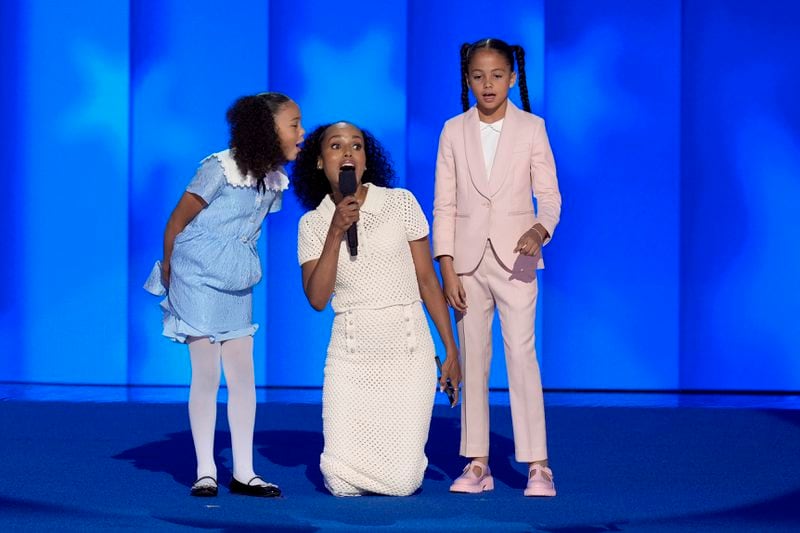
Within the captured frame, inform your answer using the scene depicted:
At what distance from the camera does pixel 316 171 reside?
374cm

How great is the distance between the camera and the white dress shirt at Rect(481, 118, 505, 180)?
3670 mm

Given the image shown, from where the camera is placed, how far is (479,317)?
11.9 feet

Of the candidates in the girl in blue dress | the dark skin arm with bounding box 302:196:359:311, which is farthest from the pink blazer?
the girl in blue dress

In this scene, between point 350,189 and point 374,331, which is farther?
point 374,331

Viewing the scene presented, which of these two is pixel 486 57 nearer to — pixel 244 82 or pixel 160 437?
pixel 160 437

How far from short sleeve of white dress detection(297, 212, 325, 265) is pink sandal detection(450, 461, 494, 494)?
2.37ft

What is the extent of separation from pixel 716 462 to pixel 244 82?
11.2 ft

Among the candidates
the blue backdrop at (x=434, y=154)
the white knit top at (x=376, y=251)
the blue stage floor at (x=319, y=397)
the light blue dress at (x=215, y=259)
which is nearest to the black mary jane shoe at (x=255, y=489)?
the light blue dress at (x=215, y=259)

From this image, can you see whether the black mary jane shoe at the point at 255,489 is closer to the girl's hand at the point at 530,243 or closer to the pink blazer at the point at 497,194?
the pink blazer at the point at 497,194

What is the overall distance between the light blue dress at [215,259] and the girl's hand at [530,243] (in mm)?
741

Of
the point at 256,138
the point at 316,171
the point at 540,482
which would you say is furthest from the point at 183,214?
the point at 540,482

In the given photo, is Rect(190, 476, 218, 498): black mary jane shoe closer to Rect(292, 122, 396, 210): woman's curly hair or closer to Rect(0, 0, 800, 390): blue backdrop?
Rect(292, 122, 396, 210): woman's curly hair

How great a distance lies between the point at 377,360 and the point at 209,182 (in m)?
0.66

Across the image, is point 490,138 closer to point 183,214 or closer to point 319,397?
point 183,214
